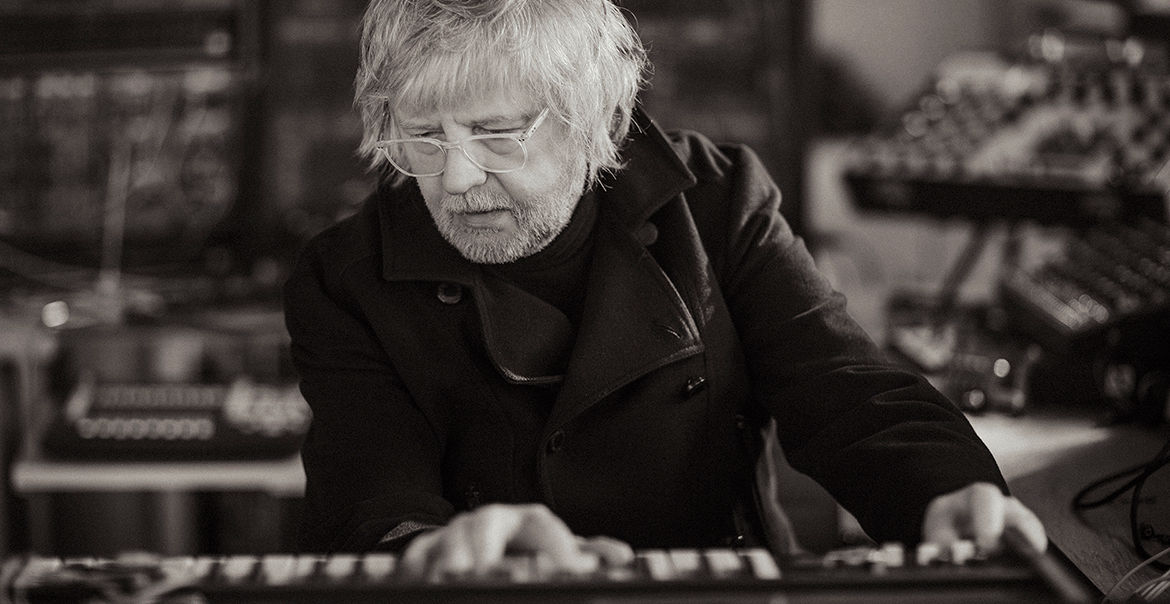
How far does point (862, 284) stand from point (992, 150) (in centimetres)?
84

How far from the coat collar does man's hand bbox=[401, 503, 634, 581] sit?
43cm

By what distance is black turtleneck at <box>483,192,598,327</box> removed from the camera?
150 centimetres

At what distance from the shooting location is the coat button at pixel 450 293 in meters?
1.48

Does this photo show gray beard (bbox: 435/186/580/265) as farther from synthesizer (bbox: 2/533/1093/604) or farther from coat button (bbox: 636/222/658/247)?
synthesizer (bbox: 2/533/1093/604)

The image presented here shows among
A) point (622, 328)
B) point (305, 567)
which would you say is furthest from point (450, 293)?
point (305, 567)

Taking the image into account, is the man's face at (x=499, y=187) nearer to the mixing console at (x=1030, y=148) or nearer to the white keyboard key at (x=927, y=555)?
the white keyboard key at (x=927, y=555)

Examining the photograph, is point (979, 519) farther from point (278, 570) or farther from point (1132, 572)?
point (278, 570)

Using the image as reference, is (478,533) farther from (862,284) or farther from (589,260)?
(862,284)

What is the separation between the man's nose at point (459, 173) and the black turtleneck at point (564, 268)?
17 cm

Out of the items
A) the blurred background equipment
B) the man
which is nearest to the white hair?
the man

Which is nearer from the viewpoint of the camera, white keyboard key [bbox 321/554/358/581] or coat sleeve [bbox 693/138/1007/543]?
white keyboard key [bbox 321/554/358/581]

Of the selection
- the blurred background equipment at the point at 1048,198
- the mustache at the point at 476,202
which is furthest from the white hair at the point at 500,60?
the blurred background equipment at the point at 1048,198

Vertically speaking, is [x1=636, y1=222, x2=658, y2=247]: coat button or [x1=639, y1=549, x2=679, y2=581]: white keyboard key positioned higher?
[x1=636, y1=222, x2=658, y2=247]: coat button

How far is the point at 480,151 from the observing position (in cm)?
136
